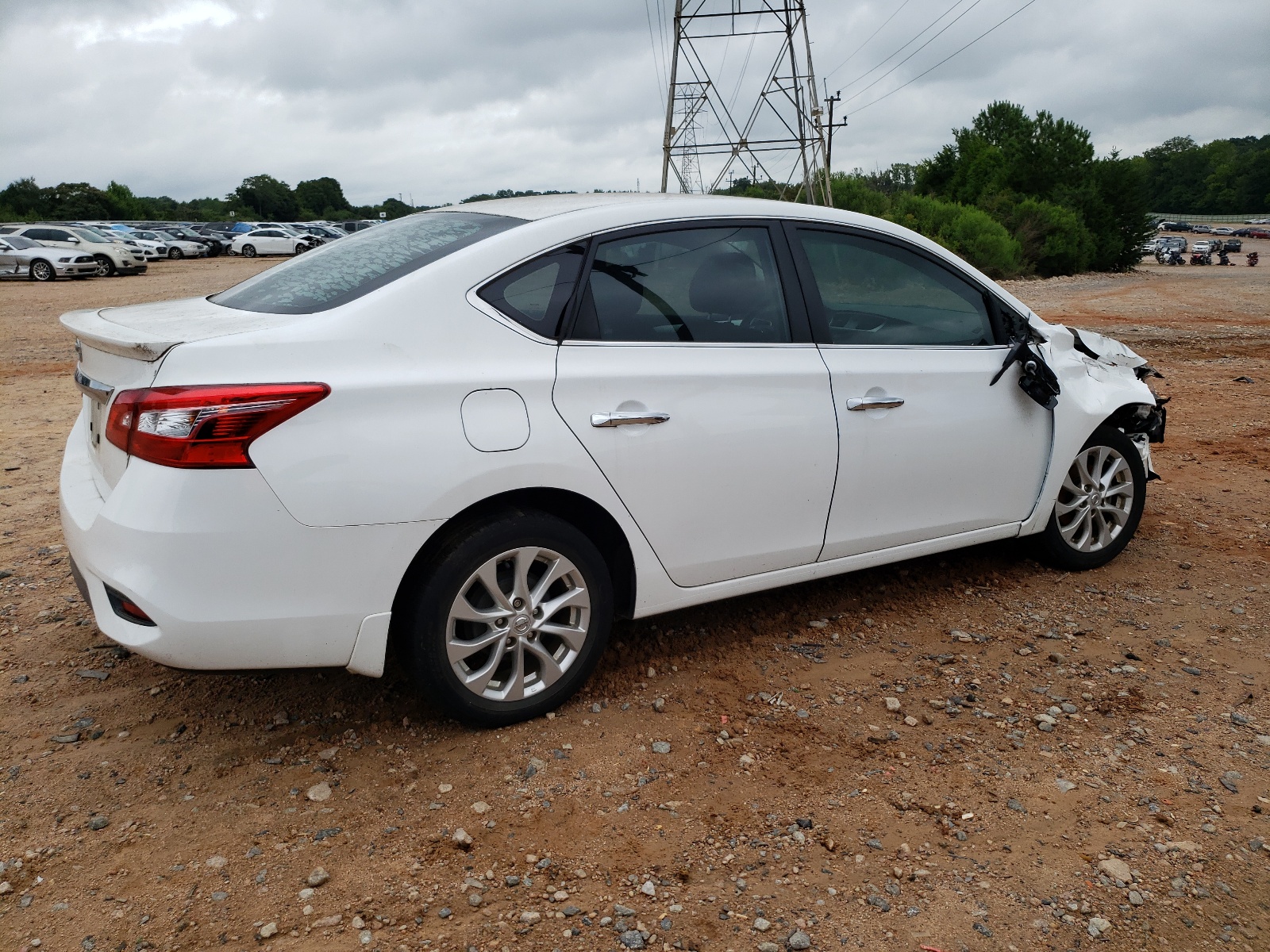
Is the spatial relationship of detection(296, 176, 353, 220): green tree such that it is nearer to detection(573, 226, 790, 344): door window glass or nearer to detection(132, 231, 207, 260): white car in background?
detection(132, 231, 207, 260): white car in background

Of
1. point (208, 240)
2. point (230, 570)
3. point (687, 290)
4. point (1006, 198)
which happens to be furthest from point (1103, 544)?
point (208, 240)

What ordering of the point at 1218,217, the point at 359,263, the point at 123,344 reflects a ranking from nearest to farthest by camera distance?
the point at 123,344 < the point at 359,263 < the point at 1218,217

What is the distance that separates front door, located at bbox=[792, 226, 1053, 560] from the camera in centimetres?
373

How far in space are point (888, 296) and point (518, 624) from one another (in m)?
2.03

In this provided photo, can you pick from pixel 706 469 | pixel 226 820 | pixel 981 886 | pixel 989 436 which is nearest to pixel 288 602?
pixel 226 820

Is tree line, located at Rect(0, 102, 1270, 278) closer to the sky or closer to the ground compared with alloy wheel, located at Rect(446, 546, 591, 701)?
closer to the sky

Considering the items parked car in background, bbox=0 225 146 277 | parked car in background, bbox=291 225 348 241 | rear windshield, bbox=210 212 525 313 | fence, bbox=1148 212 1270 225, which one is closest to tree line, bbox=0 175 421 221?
parked car in background, bbox=291 225 348 241

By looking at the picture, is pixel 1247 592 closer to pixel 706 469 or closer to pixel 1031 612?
pixel 1031 612

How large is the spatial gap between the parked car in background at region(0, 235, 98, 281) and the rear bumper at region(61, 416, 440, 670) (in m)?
31.1

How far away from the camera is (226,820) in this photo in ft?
9.29

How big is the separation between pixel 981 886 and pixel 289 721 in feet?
7.35

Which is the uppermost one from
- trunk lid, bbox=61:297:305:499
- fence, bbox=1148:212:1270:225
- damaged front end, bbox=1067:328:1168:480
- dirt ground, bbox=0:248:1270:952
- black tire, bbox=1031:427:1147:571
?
fence, bbox=1148:212:1270:225

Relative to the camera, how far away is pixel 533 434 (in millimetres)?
3006

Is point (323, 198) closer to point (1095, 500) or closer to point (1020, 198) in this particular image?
point (1020, 198)
